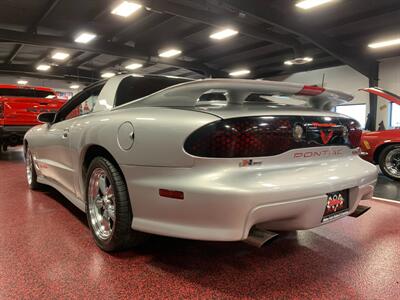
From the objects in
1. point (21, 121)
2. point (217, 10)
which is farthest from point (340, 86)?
point (21, 121)

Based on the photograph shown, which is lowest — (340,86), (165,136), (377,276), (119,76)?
(377,276)

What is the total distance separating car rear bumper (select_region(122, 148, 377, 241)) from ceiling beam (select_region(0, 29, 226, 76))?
10096 mm

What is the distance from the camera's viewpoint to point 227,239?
58.7 inches

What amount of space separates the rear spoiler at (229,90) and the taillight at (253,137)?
17 cm

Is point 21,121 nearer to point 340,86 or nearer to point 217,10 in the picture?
point 217,10

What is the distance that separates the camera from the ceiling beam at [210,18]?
274 inches

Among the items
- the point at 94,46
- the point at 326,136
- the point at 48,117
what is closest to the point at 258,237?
the point at 326,136

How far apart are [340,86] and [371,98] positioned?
6.27ft

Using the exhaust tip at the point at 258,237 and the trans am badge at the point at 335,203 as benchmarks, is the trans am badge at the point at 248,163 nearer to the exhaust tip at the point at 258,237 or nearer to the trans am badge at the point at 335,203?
the exhaust tip at the point at 258,237

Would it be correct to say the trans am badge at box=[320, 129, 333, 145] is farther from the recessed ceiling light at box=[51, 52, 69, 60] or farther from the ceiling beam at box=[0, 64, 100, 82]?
the ceiling beam at box=[0, 64, 100, 82]

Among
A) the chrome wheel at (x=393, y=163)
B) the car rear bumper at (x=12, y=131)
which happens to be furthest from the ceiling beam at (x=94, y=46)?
the chrome wheel at (x=393, y=163)

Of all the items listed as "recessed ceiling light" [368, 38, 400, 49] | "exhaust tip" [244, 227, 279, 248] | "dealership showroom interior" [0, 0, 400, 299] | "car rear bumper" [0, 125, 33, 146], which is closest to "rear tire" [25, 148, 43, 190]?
"dealership showroom interior" [0, 0, 400, 299]

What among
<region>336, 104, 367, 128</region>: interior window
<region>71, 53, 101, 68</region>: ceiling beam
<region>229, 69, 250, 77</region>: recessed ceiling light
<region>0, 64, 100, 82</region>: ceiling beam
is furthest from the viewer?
<region>0, 64, 100, 82</region>: ceiling beam

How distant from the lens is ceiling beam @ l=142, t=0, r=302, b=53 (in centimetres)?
695
